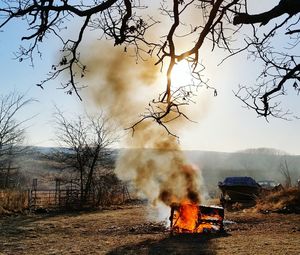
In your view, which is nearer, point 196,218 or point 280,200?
point 196,218

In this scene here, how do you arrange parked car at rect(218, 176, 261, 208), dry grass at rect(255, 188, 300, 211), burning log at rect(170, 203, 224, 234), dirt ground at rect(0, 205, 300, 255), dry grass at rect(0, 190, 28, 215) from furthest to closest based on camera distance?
parked car at rect(218, 176, 261, 208)
dry grass at rect(0, 190, 28, 215)
dry grass at rect(255, 188, 300, 211)
burning log at rect(170, 203, 224, 234)
dirt ground at rect(0, 205, 300, 255)

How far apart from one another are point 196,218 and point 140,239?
2.61 meters

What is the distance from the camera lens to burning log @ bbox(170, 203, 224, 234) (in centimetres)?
1628

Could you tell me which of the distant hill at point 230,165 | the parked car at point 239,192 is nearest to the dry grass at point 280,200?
the parked car at point 239,192

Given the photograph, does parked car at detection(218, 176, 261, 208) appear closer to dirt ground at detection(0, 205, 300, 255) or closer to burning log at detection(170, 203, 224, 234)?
dirt ground at detection(0, 205, 300, 255)

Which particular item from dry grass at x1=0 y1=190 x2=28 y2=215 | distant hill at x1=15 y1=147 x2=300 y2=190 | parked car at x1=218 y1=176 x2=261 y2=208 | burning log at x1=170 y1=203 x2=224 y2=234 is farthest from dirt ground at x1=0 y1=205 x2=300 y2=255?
distant hill at x1=15 y1=147 x2=300 y2=190

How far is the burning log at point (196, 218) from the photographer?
16281 millimetres

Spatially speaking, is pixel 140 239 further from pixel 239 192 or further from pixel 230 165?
pixel 230 165

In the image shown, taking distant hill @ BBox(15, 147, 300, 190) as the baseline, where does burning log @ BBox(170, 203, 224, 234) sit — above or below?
below

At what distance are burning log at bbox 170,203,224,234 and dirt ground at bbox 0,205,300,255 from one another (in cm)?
50

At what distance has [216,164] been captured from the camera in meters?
112

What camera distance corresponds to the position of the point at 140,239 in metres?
14.8

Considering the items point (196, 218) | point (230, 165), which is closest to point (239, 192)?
point (196, 218)

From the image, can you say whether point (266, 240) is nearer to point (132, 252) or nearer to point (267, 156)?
point (132, 252)
